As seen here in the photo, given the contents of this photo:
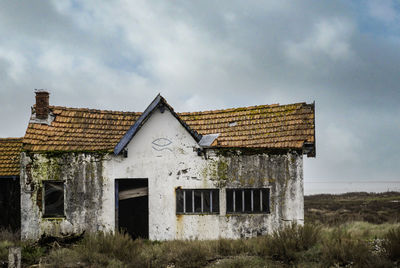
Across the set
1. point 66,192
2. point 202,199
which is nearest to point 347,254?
point 202,199

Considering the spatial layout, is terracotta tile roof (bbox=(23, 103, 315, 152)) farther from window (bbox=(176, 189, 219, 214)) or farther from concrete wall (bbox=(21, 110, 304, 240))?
window (bbox=(176, 189, 219, 214))

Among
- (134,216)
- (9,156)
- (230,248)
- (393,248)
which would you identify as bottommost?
(230,248)

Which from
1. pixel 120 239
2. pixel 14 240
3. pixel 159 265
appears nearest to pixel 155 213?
pixel 120 239

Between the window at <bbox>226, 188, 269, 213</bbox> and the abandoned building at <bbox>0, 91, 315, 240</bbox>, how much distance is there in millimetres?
33

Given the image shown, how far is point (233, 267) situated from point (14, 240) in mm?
8965

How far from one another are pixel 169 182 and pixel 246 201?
2651 millimetres

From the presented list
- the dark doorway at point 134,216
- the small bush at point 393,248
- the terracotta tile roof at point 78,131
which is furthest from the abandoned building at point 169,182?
the small bush at point 393,248

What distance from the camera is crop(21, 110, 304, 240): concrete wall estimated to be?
1466 cm

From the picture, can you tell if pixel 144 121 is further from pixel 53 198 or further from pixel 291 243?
pixel 291 243

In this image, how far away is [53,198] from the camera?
1534 cm

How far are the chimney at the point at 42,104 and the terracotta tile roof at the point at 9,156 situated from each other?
2.76m

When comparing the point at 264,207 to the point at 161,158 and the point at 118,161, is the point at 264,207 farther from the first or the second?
the point at 118,161

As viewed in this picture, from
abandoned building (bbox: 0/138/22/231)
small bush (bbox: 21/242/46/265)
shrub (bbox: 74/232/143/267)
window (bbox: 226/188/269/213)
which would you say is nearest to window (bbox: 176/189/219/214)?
window (bbox: 226/188/269/213)

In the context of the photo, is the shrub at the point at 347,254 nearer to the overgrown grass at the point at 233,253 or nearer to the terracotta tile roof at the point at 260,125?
the overgrown grass at the point at 233,253
